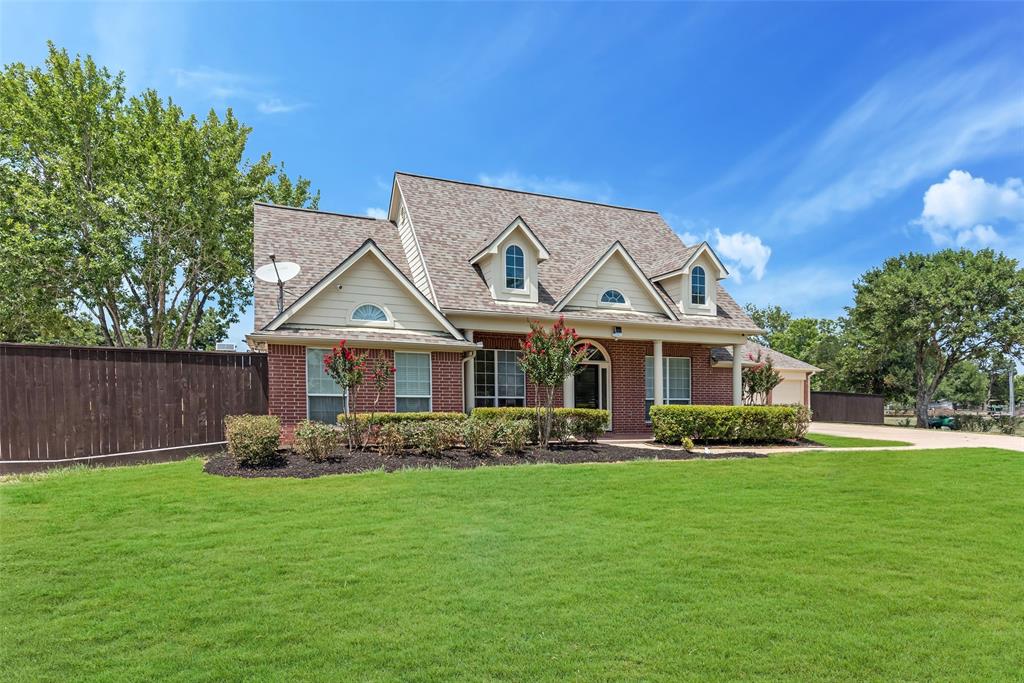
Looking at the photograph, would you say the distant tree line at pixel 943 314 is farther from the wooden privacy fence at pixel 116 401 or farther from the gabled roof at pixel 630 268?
the wooden privacy fence at pixel 116 401

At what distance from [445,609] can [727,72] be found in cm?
1535

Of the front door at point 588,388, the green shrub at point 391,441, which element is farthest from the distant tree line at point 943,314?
the green shrub at point 391,441

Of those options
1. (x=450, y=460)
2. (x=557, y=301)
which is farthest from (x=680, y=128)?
(x=450, y=460)

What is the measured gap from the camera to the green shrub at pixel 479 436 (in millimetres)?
12391

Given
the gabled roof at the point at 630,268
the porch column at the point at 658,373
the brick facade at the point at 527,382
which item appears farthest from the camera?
the porch column at the point at 658,373

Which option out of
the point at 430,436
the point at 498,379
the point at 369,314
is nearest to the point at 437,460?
the point at 430,436

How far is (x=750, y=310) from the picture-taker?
7281 cm

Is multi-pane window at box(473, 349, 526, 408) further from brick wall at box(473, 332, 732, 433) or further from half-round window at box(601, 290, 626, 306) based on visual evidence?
half-round window at box(601, 290, 626, 306)

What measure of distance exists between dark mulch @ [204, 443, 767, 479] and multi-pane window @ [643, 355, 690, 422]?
6.07 meters

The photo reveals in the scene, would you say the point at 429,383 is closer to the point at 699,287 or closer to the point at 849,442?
the point at 699,287

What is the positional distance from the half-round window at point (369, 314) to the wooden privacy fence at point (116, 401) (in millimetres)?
2481

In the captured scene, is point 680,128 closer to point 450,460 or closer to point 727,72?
point 727,72

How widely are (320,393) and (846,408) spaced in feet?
104

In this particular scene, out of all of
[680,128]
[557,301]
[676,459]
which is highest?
[680,128]
